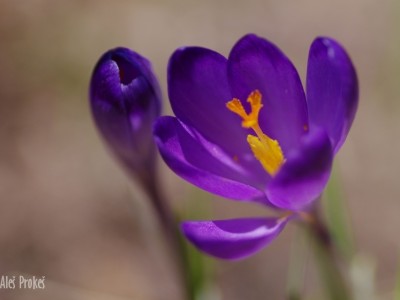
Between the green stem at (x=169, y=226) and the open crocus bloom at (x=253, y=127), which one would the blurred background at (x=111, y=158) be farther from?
the open crocus bloom at (x=253, y=127)

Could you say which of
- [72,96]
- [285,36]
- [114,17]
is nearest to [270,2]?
[285,36]

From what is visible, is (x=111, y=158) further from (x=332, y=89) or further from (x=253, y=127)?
(x=332, y=89)

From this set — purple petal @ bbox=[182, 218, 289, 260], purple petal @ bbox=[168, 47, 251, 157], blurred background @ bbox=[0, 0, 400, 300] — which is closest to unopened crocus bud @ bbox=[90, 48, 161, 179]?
purple petal @ bbox=[168, 47, 251, 157]

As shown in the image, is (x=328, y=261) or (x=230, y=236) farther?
(x=328, y=261)

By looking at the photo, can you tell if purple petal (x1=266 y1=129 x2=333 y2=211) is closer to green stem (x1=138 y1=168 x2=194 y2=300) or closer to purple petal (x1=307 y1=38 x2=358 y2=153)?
purple petal (x1=307 y1=38 x2=358 y2=153)

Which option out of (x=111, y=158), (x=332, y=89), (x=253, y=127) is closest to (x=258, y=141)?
(x=253, y=127)

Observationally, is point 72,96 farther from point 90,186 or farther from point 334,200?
point 334,200
